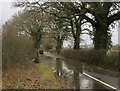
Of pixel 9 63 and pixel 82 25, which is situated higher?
pixel 82 25

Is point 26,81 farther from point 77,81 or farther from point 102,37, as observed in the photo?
point 102,37

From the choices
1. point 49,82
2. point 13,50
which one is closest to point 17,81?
point 49,82

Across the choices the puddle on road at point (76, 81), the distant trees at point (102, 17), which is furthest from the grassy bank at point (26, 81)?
the distant trees at point (102, 17)

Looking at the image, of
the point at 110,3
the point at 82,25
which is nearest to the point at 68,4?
the point at 110,3

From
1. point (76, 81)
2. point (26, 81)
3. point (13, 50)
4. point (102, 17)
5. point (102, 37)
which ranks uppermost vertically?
point (102, 17)

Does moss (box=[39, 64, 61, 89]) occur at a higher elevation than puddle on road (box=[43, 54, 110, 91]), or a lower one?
higher

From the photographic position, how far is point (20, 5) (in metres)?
29.6

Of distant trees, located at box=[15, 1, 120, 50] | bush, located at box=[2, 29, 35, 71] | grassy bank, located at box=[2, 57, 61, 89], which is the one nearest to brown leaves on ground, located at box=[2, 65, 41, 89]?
grassy bank, located at box=[2, 57, 61, 89]

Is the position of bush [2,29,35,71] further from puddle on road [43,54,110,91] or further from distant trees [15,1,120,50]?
distant trees [15,1,120,50]

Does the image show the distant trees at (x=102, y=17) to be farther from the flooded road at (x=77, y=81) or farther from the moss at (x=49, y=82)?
the moss at (x=49, y=82)

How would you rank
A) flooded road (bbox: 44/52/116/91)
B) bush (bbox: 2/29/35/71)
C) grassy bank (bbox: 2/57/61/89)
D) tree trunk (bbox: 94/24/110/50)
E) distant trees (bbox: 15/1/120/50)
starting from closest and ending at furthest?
grassy bank (bbox: 2/57/61/89)
flooded road (bbox: 44/52/116/91)
bush (bbox: 2/29/35/71)
distant trees (bbox: 15/1/120/50)
tree trunk (bbox: 94/24/110/50)

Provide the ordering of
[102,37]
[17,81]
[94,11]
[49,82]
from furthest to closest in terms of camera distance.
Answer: [102,37]
[94,11]
[49,82]
[17,81]

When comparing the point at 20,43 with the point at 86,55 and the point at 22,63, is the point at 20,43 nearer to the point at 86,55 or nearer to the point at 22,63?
the point at 22,63

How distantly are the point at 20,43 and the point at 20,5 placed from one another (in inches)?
424
